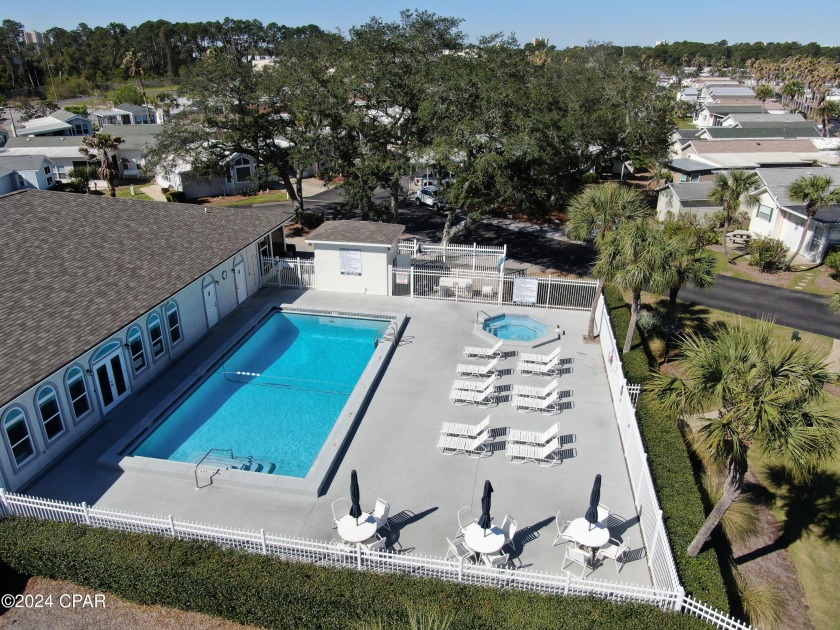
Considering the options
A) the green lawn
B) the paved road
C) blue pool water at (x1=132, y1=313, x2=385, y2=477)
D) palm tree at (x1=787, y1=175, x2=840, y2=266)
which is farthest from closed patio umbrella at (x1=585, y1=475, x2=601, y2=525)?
the green lawn

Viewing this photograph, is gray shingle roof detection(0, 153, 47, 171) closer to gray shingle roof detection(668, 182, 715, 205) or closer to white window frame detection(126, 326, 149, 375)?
white window frame detection(126, 326, 149, 375)

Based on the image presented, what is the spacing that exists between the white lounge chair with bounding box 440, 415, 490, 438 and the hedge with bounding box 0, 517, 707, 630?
5.89 metres

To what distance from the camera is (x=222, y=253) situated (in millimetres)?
22844

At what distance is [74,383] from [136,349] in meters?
2.94

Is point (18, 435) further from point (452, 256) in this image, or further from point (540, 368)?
point (452, 256)

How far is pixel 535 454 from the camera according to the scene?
1554 cm

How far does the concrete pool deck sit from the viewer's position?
525 inches

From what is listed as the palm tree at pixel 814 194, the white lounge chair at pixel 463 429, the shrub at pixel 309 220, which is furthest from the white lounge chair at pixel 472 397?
the palm tree at pixel 814 194

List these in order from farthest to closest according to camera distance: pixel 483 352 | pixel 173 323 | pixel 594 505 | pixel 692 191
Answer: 1. pixel 692 191
2. pixel 483 352
3. pixel 173 323
4. pixel 594 505

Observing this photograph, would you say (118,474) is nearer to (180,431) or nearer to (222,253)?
(180,431)

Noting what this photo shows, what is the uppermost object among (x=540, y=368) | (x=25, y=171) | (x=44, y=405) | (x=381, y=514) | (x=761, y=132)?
(x=761, y=132)

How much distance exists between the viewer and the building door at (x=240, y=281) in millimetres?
24906

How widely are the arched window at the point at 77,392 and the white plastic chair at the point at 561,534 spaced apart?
12956 millimetres

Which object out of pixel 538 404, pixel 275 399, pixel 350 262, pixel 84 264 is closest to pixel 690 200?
pixel 350 262
